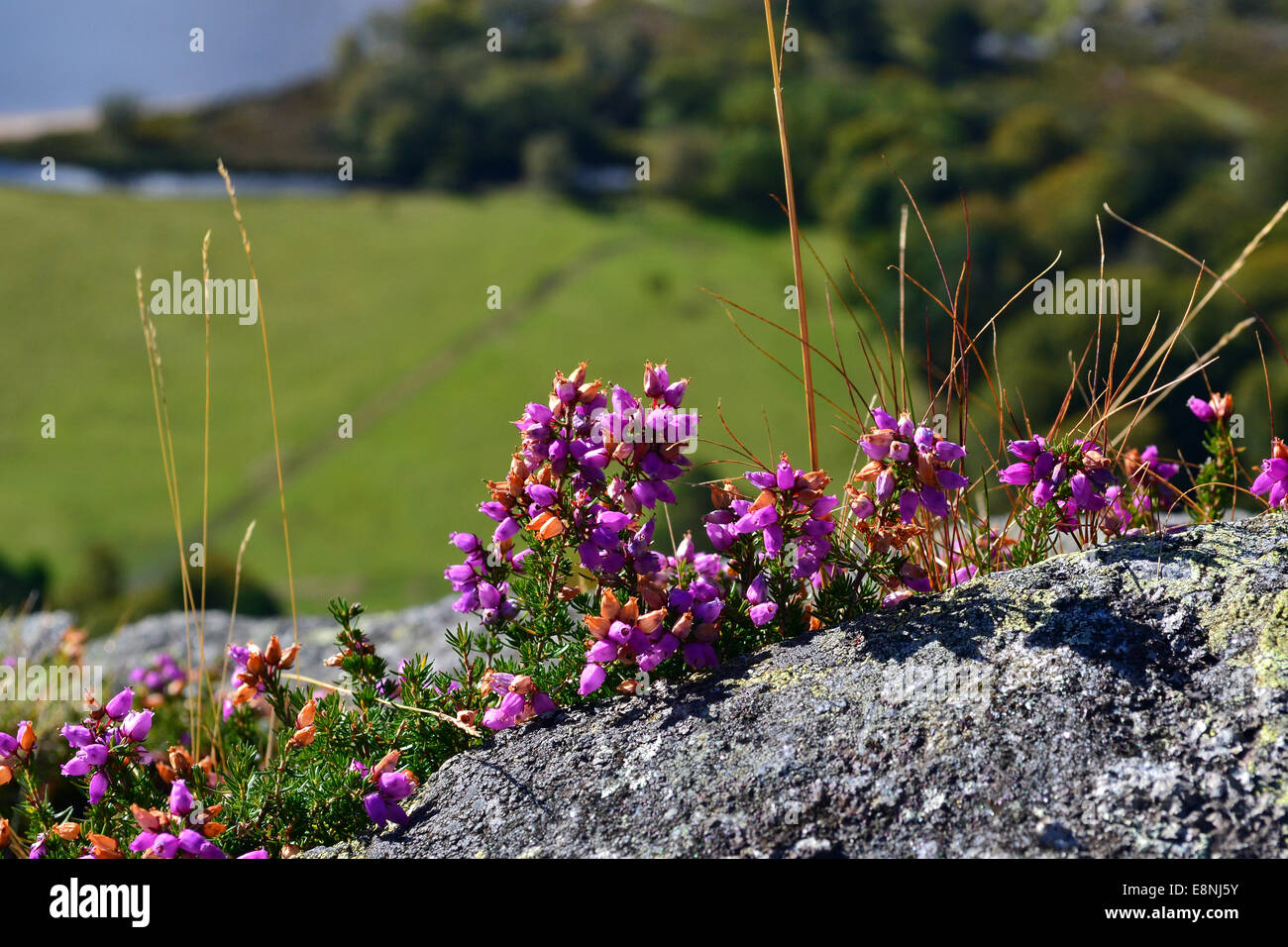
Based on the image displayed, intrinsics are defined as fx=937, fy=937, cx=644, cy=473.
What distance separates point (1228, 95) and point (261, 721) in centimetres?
9563

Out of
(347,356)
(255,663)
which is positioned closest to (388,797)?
(255,663)

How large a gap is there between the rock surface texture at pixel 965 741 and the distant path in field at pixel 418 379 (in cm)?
3537

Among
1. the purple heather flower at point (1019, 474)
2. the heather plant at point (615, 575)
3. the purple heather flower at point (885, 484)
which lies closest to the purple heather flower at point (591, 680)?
the heather plant at point (615, 575)

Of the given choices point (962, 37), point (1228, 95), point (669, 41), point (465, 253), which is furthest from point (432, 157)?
point (1228, 95)

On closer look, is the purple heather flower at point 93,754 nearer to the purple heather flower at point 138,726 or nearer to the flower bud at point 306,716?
the purple heather flower at point 138,726

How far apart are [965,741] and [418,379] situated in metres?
44.5

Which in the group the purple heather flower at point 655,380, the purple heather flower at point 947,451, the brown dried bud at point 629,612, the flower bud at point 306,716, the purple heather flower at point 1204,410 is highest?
the purple heather flower at point 655,380

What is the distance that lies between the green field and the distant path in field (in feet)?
0.41

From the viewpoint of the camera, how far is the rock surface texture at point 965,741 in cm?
199

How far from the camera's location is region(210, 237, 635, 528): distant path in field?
36.9 m

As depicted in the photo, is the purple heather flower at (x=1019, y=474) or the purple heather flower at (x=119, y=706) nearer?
the purple heather flower at (x=1019, y=474)

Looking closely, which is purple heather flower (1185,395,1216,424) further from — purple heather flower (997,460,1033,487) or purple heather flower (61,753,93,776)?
purple heather flower (61,753,93,776)

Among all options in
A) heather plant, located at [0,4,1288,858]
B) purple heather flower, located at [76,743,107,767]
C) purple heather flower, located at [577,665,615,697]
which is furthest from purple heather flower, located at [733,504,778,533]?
purple heather flower, located at [76,743,107,767]

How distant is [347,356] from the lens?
47375 mm
